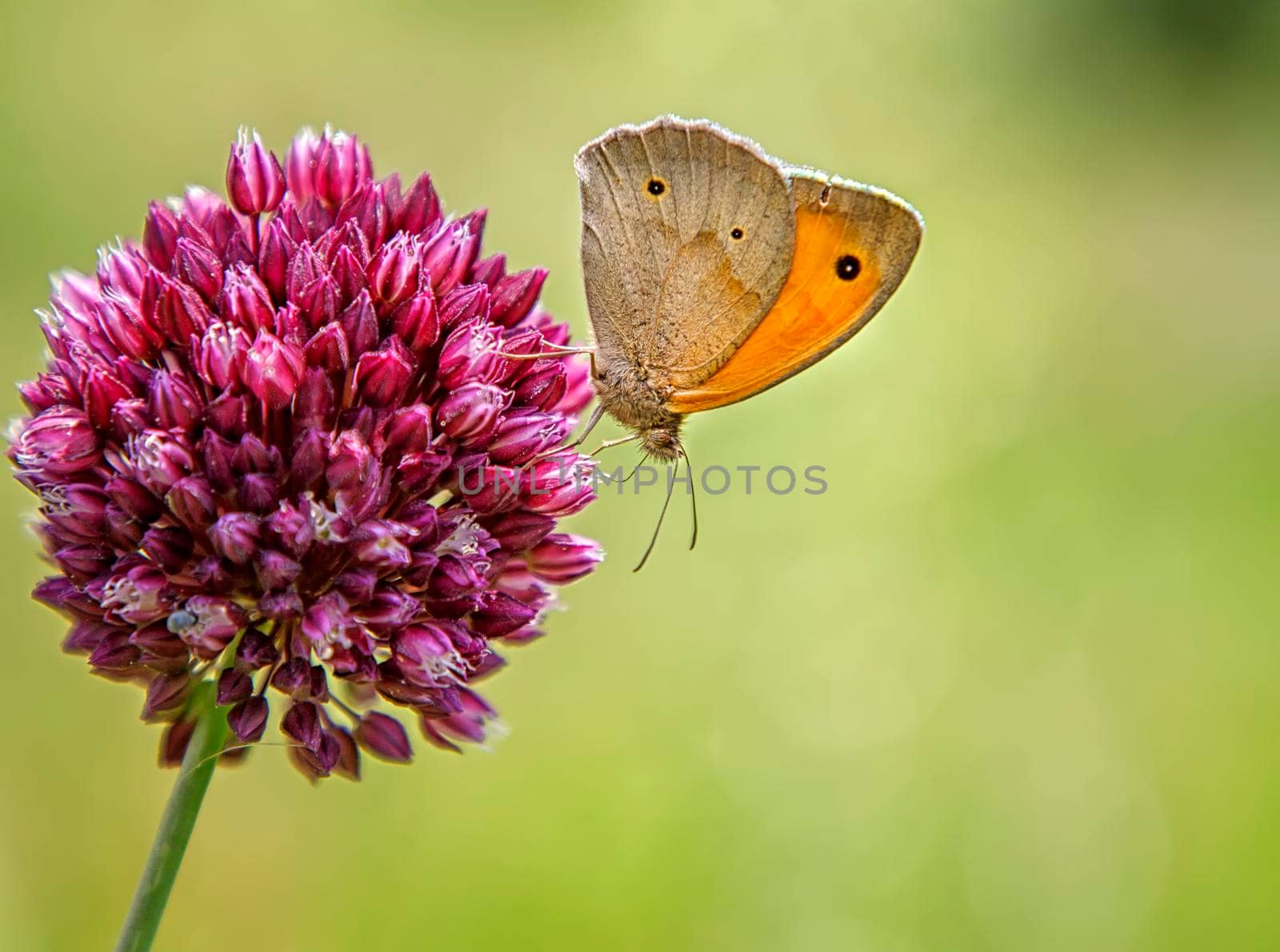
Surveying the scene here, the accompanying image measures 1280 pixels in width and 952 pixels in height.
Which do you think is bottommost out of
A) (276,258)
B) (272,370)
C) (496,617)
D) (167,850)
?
(167,850)

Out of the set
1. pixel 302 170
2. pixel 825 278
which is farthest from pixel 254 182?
pixel 825 278

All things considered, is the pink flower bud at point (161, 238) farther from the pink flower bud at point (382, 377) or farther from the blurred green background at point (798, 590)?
the blurred green background at point (798, 590)

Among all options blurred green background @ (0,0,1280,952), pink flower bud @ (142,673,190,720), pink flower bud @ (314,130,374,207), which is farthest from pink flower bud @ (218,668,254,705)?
blurred green background @ (0,0,1280,952)

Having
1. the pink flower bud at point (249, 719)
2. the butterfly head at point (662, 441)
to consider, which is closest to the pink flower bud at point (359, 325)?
the pink flower bud at point (249, 719)

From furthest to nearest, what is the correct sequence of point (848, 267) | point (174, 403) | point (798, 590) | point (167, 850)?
point (798, 590), point (848, 267), point (174, 403), point (167, 850)

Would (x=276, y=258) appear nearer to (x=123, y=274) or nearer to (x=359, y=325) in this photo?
(x=359, y=325)

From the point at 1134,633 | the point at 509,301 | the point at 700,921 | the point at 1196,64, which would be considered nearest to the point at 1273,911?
the point at 1134,633

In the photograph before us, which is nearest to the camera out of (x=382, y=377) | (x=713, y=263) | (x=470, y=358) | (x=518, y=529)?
(x=382, y=377)
